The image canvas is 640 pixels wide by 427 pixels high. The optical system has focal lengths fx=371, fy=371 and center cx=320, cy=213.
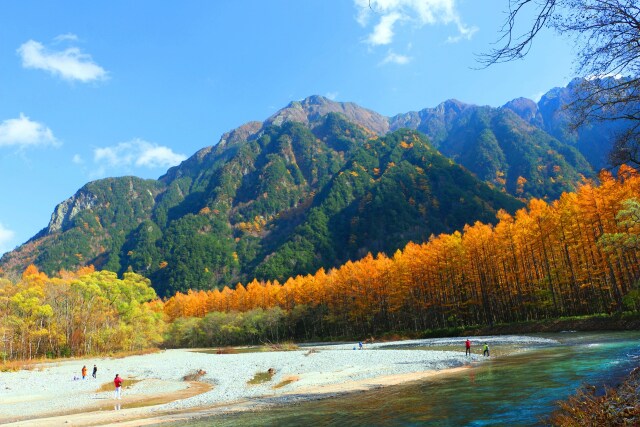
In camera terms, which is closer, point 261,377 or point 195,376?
point 261,377

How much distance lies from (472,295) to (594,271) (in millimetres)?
23441

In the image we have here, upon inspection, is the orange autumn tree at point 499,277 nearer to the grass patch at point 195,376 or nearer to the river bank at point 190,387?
the river bank at point 190,387

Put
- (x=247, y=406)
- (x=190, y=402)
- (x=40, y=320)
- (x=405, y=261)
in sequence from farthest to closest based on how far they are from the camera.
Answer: (x=405, y=261), (x=40, y=320), (x=190, y=402), (x=247, y=406)

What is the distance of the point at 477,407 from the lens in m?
15.7

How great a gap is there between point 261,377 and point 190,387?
6058mm

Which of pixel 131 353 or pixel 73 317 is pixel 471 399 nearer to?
pixel 131 353

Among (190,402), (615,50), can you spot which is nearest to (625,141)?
(615,50)

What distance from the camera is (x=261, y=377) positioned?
33.4m

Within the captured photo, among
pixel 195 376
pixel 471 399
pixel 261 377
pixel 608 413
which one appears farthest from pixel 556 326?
pixel 608 413

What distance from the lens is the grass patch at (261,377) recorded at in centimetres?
3070

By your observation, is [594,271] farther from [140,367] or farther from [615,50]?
[140,367]

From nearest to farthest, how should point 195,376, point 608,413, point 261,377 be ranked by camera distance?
point 608,413 < point 261,377 < point 195,376

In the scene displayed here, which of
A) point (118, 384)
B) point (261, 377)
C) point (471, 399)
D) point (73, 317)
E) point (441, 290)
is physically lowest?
point (261, 377)

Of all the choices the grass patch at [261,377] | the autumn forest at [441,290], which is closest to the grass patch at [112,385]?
the grass patch at [261,377]
